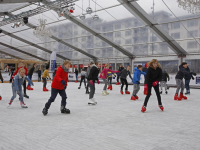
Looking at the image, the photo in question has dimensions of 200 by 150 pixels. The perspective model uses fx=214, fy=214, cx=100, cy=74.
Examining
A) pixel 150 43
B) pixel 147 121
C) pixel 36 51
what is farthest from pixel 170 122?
pixel 36 51

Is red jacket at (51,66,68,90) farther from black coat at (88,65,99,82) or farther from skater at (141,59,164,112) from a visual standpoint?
skater at (141,59,164,112)

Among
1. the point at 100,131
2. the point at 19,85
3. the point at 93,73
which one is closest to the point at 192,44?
the point at 93,73

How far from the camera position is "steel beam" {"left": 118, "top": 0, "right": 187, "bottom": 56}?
534 inches

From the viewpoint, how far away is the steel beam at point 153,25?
13.6 meters

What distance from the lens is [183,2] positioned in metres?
7.60

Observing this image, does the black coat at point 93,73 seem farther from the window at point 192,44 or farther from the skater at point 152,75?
the window at point 192,44

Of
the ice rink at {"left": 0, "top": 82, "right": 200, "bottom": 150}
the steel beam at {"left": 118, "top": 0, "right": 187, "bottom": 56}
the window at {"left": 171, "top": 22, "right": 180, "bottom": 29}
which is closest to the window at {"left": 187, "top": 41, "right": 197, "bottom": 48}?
the steel beam at {"left": 118, "top": 0, "right": 187, "bottom": 56}

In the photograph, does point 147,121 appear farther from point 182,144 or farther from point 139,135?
point 182,144

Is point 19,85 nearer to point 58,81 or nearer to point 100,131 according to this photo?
point 58,81

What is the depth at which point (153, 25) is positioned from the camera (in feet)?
49.6

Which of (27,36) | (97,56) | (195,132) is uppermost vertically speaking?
(27,36)

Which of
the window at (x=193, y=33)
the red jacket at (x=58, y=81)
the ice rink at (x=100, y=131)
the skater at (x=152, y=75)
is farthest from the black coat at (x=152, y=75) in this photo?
the window at (x=193, y=33)

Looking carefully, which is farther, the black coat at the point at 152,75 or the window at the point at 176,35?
the window at the point at 176,35

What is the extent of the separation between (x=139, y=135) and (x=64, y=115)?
2131 millimetres
